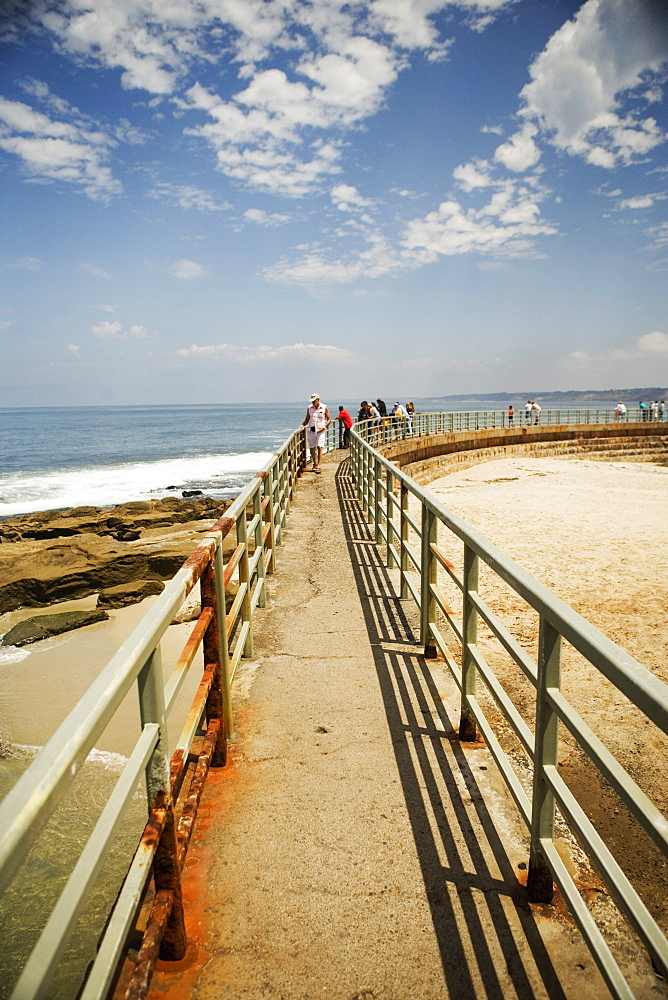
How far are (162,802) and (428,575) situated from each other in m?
2.66

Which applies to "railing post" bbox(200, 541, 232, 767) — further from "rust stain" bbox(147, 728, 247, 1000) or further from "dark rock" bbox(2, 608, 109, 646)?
"dark rock" bbox(2, 608, 109, 646)

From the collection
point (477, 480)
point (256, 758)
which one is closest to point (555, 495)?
point (477, 480)

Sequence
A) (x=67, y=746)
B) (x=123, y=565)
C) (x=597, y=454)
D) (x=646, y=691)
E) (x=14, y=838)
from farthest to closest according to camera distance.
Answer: (x=597, y=454) < (x=123, y=565) < (x=646, y=691) < (x=67, y=746) < (x=14, y=838)

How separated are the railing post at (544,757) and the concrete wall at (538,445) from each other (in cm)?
2047

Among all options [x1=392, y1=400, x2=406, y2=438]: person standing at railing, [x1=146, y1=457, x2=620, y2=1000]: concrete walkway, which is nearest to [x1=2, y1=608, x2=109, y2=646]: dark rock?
[x1=146, y1=457, x2=620, y2=1000]: concrete walkway

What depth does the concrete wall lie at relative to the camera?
2483cm

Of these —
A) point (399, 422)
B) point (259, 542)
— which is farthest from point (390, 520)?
point (399, 422)

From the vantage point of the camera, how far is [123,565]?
1091 centimetres

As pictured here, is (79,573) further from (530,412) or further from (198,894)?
(530,412)

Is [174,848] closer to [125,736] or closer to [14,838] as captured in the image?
[14,838]

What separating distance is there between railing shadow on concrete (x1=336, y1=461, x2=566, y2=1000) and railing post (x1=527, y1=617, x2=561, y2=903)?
10cm

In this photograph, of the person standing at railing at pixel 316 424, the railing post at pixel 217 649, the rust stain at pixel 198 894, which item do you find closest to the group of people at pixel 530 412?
the person standing at railing at pixel 316 424

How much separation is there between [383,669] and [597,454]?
29.5 m

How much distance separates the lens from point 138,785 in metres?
2.00
